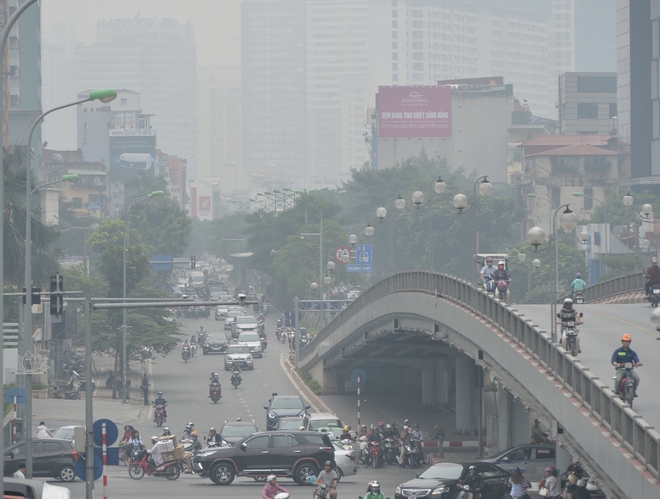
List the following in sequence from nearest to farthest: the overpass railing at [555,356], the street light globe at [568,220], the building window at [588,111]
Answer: the overpass railing at [555,356] < the street light globe at [568,220] < the building window at [588,111]

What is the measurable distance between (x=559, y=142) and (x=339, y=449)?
96601 mm

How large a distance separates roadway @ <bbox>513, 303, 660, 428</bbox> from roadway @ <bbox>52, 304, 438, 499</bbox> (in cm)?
691

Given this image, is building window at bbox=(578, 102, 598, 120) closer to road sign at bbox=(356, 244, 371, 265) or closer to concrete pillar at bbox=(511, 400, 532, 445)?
road sign at bbox=(356, 244, 371, 265)

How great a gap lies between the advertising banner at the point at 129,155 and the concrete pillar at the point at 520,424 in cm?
15358

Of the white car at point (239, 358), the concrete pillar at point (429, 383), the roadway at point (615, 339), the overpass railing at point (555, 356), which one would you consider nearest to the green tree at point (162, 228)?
the white car at point (239, 358)

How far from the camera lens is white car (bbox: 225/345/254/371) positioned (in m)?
71.0

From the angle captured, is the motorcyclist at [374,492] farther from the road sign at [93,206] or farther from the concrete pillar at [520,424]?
the road sign at [93,206]

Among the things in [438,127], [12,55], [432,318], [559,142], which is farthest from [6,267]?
[438,127]

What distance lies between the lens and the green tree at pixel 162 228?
119 meters

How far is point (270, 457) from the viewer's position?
34.1 m

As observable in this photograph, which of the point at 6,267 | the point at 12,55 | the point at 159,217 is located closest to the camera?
the point at 6,267

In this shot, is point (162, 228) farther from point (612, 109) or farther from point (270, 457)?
point (270, 457)

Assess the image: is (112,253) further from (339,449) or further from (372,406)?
(339,449)

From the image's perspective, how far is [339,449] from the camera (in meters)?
36.9
